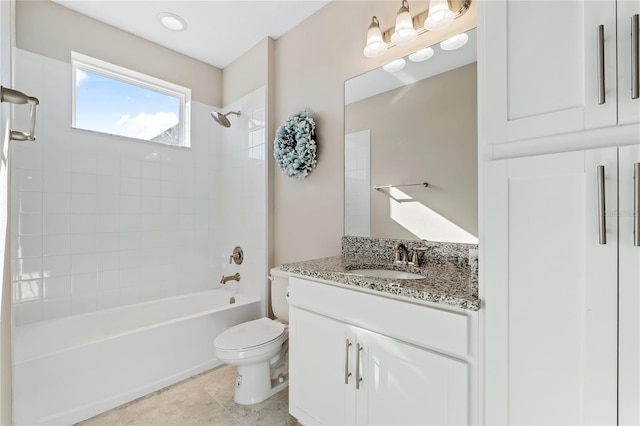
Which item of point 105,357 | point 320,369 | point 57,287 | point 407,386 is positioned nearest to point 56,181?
point 57,287

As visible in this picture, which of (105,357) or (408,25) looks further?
(105,357)

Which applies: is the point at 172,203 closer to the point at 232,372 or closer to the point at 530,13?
the point at 232,372

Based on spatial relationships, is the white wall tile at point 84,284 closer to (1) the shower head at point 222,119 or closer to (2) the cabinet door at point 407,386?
(1) the shower head at point 222,119

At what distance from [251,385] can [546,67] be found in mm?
2056

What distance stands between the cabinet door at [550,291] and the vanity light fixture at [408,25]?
3.08 feet

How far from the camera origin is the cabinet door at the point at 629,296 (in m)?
0.66

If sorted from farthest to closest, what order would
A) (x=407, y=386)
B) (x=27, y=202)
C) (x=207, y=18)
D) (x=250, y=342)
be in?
(x=207, y=18)
(x=27, y=202)
(x=250, y=342)
(x=407, y=386)

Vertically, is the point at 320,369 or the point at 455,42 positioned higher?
the point at 455,42

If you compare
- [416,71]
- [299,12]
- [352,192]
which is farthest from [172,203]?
[416,71]

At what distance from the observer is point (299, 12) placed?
2094 mm

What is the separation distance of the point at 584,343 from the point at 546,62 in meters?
0.74

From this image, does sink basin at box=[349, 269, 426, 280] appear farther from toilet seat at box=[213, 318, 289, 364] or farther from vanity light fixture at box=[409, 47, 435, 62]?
vanity light fixture at box=[409, 47, 435, 62]

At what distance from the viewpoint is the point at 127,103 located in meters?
2.48

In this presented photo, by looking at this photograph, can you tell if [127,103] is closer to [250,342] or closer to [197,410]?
[250,342]
